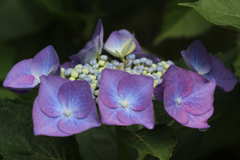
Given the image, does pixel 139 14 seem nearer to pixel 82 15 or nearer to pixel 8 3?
pixel 82 15

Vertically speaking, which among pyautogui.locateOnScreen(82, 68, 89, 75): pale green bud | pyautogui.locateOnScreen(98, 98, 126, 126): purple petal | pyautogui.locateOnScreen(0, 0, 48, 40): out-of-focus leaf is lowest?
pyautogui.locateOnScreen(0, 0, 48, 40): out-of-focus leaf

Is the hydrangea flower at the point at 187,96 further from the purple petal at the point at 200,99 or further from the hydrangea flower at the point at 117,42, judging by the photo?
the hydrangea flower at the point at 117,42

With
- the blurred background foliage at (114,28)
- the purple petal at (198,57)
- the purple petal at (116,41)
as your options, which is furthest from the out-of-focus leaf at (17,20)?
the purple petal at (198,57)

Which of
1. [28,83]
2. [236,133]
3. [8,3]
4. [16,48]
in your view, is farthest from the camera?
[8,3]

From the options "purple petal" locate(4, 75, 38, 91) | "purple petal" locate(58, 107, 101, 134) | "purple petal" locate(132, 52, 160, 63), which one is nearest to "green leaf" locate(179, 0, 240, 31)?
"purple petal" locate(132, 52, 160, 63)

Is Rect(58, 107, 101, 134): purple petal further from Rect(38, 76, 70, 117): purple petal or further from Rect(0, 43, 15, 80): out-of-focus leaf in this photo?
Rect(0, 43, 15, 80): out-of-focus leaf

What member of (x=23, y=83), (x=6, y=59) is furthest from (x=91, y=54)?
(x=6, y=59)

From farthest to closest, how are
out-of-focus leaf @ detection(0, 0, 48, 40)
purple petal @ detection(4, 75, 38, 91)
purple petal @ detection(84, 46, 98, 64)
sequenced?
1. out-of-focus leaf @ detection(0, 0, 48, 40)
2. purple petal @ detection(84, 46, 98, 64)
3. purple petal @ detection(4, 75, 38, 91)

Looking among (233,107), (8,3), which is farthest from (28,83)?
(8,3)
